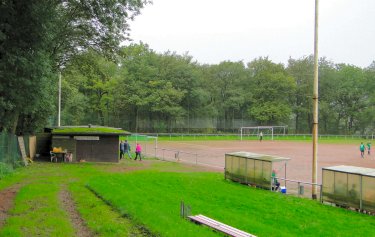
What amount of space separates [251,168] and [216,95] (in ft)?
228

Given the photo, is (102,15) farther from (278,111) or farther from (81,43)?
(278,111)

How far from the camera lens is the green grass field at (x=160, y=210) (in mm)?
9797

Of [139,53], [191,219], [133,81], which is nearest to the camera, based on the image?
[191,219]

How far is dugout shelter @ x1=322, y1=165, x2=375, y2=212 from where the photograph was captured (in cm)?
1404

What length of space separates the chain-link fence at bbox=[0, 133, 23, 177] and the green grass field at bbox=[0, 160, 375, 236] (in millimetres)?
1797

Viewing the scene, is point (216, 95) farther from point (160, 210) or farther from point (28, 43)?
point (160, 210)

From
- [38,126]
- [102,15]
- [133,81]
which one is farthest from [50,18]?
[133,81]

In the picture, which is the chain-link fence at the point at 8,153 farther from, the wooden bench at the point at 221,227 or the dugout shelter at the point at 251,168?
the wooden bench at the point at 221,227

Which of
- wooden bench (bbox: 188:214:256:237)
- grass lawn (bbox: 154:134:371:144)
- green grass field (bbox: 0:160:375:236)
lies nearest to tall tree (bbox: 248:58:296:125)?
grass lawn (bbox: 154:134:371:144)

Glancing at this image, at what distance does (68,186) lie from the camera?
1662 centimetres

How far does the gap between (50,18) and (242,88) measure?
73329 mm

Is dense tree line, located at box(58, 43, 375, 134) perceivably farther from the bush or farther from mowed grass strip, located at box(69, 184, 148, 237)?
mowed grass strip, located at box(69, 184, 148, 237)

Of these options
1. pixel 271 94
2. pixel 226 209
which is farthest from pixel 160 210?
pixel 271 94

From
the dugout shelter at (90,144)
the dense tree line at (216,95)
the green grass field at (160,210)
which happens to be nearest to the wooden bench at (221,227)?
the green grass field at (160,210)
